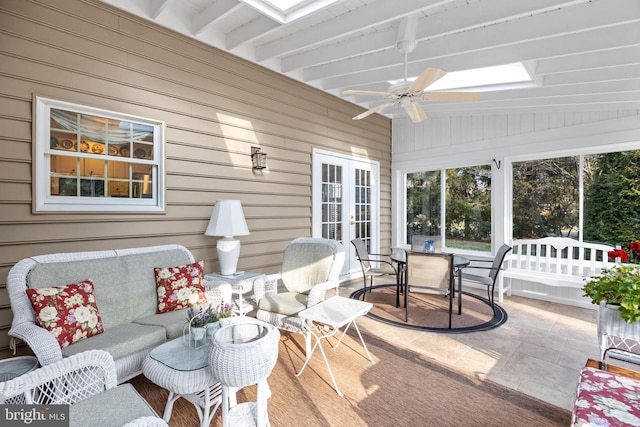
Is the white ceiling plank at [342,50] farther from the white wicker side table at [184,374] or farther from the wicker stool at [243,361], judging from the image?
the white wicker side table at [184,374]

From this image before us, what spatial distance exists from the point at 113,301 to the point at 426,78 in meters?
3.28

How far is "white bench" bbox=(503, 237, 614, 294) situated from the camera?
4258 mm

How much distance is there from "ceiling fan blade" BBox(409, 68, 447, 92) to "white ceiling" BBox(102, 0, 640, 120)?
1.99ft

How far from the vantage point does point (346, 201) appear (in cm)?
568

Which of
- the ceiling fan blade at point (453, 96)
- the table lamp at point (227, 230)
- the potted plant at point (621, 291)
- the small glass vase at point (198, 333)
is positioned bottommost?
the small glass vase at point (198, 333)

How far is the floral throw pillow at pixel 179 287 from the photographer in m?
2.82

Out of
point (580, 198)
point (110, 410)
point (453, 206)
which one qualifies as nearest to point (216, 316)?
point (110, 410)

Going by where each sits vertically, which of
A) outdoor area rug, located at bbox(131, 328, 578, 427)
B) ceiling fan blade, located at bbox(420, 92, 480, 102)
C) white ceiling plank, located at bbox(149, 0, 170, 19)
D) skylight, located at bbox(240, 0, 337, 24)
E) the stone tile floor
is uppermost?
white ceiling plank, located at bbox(149, 0, 170, 19)

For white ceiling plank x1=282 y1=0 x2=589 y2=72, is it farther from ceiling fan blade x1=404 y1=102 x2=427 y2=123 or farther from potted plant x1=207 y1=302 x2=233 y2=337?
potted plant x1=207 y1=302 x2=233 y2=337

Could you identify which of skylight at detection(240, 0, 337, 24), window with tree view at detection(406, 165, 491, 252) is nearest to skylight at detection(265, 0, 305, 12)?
skylight at detection(240, 0, 337, 24)

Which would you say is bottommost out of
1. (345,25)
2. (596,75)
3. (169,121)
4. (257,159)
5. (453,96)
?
(257,159)

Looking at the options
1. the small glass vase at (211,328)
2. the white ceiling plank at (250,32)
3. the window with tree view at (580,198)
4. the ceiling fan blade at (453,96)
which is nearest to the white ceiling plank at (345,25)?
the white ceiling plank at (250,32)

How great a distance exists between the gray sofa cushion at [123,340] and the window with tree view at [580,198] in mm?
5493

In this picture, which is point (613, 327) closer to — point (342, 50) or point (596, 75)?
point (596, 75)
